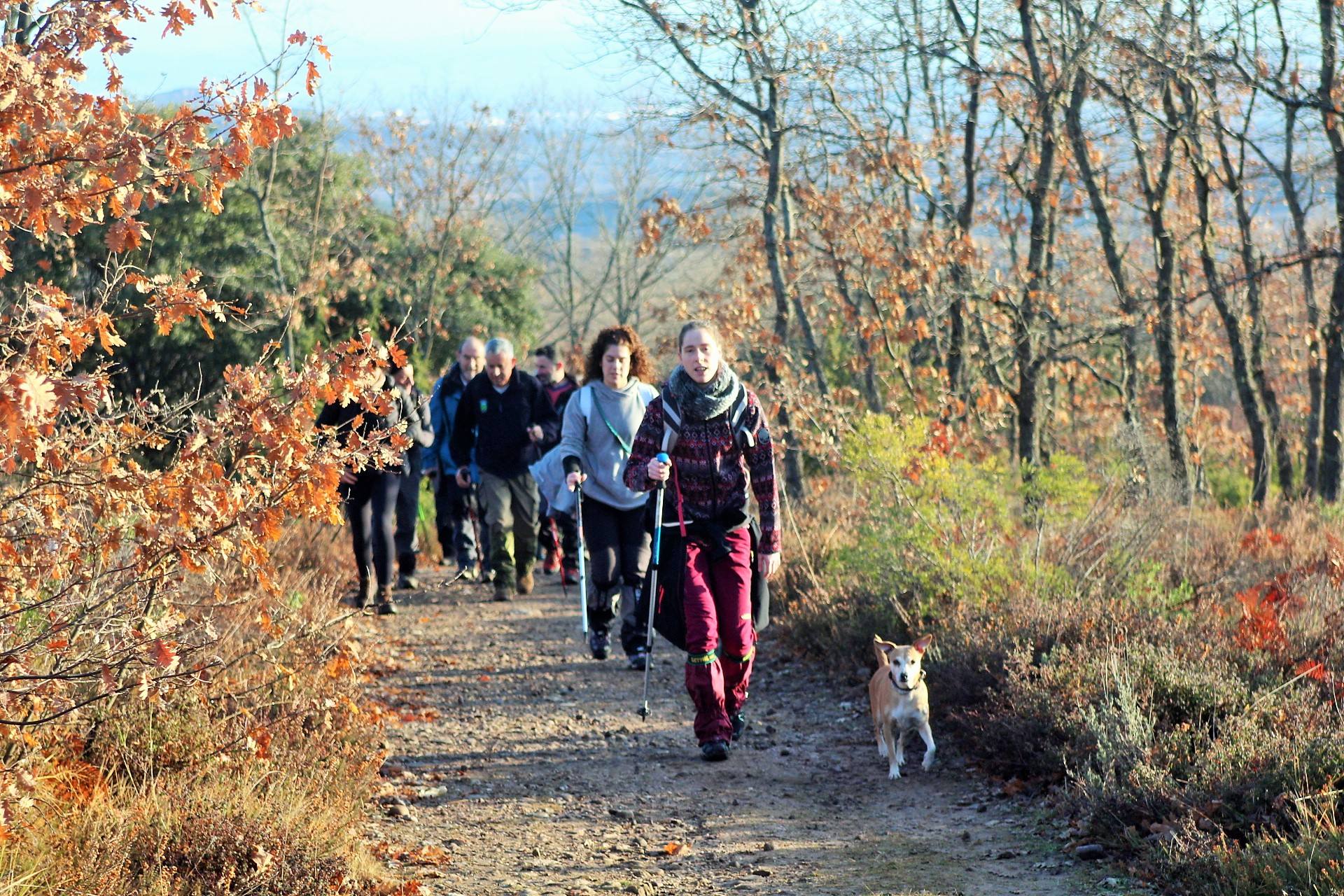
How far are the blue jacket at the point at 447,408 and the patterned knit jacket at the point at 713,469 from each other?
16.9 ft

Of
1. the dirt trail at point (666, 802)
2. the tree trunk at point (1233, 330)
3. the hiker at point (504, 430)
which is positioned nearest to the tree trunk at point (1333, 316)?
the tree trunk at point (1233, 330)

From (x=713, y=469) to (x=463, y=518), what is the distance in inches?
237

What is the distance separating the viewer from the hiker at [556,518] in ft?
36.8

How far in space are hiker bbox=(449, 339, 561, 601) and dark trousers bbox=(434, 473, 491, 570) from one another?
0.88 m

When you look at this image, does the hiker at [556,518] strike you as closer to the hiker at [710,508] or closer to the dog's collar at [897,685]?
the hiker at [710,508]

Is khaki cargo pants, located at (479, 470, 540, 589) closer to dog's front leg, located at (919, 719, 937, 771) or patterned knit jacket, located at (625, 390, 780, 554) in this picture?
patterned knit jacket, located at (625, 390, 780, 554)

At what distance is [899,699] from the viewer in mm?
6344

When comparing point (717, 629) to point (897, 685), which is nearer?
point (897, 685)

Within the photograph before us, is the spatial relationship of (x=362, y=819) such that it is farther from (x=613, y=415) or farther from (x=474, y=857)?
(x=613, y=415)

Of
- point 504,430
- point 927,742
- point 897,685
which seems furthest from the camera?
point 504,430

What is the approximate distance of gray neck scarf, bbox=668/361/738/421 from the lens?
6617mm

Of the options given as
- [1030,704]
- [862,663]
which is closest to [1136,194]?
[862,663]

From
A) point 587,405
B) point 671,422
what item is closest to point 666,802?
point 671,422

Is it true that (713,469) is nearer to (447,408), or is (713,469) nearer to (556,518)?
(556,518)
